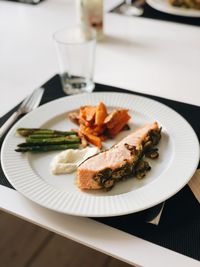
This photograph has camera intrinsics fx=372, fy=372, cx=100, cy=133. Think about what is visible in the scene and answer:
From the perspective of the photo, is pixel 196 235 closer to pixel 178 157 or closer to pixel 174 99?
pixel 178 157

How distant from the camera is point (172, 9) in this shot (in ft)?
4.69

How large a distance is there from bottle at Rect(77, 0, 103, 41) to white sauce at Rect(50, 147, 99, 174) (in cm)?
64

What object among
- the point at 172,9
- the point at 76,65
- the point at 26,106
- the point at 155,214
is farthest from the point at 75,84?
the point at 172,9

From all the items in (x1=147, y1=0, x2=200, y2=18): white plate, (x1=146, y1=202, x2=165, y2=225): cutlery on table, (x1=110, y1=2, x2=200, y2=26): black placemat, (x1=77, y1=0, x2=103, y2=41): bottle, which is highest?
(x1=77, y1=0, x2=103, y2=41): bottle

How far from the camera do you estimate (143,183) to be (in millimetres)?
693

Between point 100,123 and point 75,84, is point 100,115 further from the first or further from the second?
point 75,84

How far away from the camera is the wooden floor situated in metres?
1.24

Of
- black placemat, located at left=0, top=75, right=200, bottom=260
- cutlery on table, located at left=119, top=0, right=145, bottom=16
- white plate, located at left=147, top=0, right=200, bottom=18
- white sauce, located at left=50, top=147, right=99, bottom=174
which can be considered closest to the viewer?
black placemat, located at left=0, top=75, right=200, bottom=260

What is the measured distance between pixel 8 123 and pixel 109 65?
45 centimetres

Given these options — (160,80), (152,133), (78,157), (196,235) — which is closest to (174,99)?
(160,80)

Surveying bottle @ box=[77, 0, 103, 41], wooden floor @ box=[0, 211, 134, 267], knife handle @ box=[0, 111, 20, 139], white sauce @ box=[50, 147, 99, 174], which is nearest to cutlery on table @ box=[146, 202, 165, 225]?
white sauce @ box=[50, 147, 99, 174]

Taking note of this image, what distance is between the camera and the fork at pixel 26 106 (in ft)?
2.84

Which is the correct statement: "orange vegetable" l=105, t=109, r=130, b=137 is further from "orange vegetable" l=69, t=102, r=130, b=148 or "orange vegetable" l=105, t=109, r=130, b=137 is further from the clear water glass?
the clear water glass

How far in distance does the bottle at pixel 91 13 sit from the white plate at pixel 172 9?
29cm
